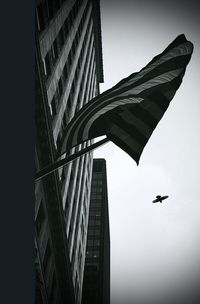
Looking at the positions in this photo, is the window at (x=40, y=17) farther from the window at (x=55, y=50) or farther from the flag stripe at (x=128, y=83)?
the flag stripe at (x=128, y=83)

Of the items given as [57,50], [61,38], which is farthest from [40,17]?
[61,38]

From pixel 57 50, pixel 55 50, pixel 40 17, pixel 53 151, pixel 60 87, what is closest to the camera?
pixel 53 151

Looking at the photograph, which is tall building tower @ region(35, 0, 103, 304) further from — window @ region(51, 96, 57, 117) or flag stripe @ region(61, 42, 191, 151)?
flag stripe @ region(61, 42, 191, 151)

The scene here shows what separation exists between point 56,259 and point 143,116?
88.7ft

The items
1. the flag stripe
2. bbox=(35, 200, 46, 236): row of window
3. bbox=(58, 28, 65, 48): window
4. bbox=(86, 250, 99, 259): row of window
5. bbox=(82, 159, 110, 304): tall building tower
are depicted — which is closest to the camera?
the flag stripe

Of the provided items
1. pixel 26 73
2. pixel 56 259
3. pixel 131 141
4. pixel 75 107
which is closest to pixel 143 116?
pixel 131 141

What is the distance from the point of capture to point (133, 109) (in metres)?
9.17

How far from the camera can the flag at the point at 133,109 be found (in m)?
8.45

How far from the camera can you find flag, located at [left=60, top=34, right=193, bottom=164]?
8453mm

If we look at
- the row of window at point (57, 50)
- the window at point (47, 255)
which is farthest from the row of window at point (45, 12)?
the window at point (47, 255)

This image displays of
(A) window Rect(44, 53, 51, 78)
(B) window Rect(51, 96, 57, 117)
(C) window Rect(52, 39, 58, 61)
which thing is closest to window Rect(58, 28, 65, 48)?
(C) window Rect(52, 39, 58, 61)

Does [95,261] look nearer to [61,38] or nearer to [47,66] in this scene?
[61,38]

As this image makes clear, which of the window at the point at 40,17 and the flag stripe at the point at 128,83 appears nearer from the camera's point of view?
the flag stripe at the point at 128,83

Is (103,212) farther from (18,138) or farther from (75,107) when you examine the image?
(18,138)
